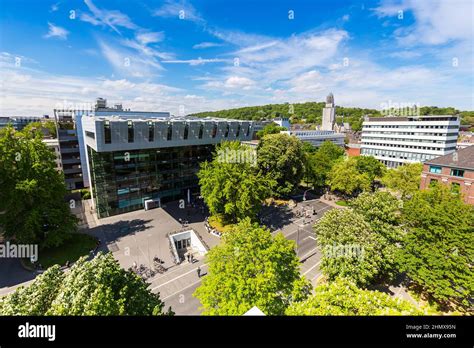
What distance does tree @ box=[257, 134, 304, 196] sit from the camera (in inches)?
1622

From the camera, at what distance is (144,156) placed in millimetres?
37125

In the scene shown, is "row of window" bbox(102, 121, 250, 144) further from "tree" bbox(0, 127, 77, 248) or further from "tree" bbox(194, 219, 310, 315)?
"tree" bbox(194, 219, 310, 315)

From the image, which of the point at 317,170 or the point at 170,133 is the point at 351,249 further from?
the point at 317,170

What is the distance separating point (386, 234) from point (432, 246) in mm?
3405

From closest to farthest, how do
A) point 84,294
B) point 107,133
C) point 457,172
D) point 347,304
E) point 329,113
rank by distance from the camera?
point 84,294
point 347,304
point 107,133
point 457,172
point 329,113

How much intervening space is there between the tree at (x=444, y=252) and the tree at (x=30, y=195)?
3446 centimetres

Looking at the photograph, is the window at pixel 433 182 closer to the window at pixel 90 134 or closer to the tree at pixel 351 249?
the tree at pixel 351 249

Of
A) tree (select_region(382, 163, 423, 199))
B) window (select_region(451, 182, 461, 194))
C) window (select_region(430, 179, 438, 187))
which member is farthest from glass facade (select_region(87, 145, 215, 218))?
window (select_region(451, 182, 461, 194))

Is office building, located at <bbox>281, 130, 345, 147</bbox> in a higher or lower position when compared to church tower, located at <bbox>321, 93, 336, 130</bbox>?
lower

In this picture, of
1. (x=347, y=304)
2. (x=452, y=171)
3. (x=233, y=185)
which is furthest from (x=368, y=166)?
(x=347, y=304)

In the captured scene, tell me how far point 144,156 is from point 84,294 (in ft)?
104

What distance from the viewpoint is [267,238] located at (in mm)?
14930

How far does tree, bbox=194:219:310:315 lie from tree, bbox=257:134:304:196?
26909 mm
